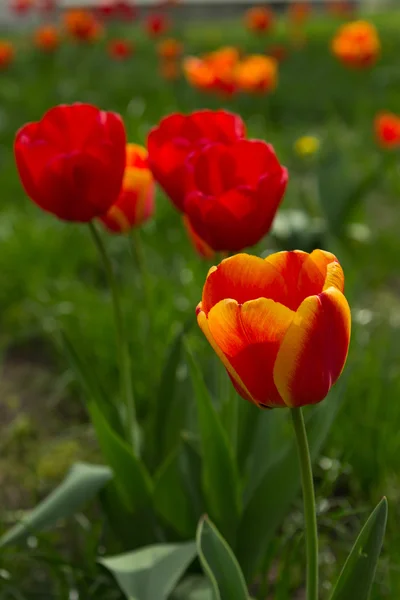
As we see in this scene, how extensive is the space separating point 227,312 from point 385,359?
1067 millimetres

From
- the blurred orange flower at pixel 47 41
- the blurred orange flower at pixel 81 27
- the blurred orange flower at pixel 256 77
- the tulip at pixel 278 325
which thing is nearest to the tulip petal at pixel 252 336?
the tulip at pixel 278 325

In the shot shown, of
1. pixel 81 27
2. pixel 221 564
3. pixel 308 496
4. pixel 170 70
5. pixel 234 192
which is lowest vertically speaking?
pixel 170 70

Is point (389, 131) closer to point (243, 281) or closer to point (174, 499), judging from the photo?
point (174, 499)

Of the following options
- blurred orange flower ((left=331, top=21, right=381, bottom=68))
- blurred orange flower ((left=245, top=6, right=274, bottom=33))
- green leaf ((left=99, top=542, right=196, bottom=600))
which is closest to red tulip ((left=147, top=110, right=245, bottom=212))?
green leaf ((left=99, top=542, right=196, bottom=600))

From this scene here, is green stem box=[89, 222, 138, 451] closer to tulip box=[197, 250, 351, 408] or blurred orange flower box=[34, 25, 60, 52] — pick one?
tulip box=[197, 250, 351, 408]

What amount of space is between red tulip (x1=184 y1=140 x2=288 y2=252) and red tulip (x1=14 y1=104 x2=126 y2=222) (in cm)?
10

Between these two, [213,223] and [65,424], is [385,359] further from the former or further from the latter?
[213,223]

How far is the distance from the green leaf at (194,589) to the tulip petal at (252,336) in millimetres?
442

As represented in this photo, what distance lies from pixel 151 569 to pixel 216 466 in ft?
0.50

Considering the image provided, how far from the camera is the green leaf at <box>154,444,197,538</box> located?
1.06 m

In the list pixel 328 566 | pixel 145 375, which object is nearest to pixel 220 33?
pixel 145 375

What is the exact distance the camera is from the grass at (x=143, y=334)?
1222mm

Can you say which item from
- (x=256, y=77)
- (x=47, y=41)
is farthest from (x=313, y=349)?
(x=47, y=41)

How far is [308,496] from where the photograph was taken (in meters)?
0.68
